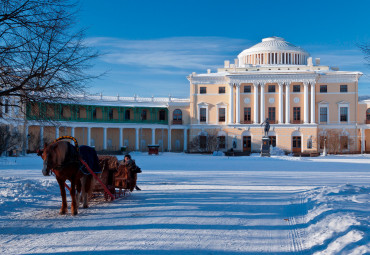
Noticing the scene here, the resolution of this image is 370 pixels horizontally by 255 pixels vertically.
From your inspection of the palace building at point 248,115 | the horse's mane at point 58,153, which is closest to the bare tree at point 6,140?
the horse's mane at point 58,153

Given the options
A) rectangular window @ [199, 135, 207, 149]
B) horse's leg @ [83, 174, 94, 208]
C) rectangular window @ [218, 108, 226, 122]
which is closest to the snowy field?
horse's leg @ [83, 174, 94, 208]

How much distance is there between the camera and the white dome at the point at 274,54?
221 feet

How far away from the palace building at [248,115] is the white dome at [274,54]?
378 cm

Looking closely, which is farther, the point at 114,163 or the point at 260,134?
the point at 260,134

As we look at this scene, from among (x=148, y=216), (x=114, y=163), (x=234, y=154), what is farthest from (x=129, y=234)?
(x=234, y=154)

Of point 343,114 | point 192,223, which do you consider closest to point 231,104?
point 343,114

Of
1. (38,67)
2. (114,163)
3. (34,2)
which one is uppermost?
(34,2)

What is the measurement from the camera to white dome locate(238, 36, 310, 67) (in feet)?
221

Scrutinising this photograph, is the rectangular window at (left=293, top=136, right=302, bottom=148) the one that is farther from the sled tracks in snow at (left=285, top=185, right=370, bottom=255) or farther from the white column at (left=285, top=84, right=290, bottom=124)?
the sled tracks in snow at (left=285, top=185, right=370, bottom=255)

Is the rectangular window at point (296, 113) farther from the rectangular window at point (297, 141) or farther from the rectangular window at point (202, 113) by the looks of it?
the rectangular window at point (202, 113)

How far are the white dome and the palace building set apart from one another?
149 inches

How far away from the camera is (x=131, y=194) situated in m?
12.5

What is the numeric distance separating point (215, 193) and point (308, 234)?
555 centimetres

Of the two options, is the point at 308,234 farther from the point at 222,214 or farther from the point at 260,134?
the point at 260,134
